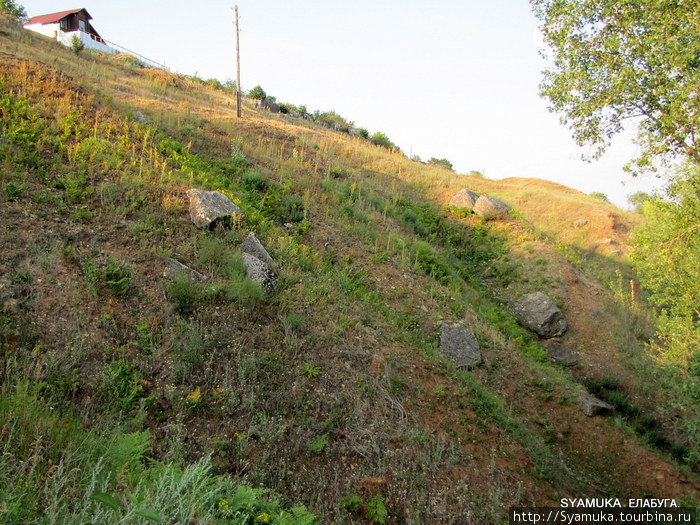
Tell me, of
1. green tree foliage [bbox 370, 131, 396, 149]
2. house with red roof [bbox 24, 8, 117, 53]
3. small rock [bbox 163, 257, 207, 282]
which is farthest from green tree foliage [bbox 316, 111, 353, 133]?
small rock [bbox 163, 257, 207, 282]

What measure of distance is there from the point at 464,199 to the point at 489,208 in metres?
1.23

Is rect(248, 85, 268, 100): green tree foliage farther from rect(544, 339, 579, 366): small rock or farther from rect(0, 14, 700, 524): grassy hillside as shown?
rect(544, 339, 579, 366): small rock

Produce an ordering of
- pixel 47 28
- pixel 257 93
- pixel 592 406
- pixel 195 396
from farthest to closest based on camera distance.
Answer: pixel 47 28 → pixel 257 93 → pixel 592 406 → pixel 195 396

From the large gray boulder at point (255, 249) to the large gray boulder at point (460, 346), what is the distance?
4.14 m

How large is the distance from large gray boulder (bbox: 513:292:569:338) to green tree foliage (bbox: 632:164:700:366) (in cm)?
343

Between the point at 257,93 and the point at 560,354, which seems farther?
the point at 257,93

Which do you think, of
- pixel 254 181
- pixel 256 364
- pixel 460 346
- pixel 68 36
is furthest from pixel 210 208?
pixel 68 36

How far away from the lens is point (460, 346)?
28.6 feet

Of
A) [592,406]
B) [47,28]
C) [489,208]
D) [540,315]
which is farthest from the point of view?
[47,28]

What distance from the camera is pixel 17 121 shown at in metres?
8.23

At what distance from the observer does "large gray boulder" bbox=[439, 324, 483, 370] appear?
27.7 feet

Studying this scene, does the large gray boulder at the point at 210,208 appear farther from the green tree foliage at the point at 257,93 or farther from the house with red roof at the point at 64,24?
the house with red roof at the point at 64,24

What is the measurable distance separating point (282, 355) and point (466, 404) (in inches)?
139

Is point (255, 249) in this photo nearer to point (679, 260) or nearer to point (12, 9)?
point (679, 260)
